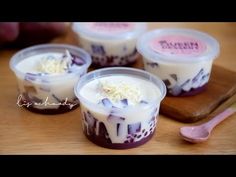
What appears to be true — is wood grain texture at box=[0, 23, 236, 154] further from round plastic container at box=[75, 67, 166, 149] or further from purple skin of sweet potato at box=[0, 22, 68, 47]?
purple skin of sweet potato at box=[0, 22, 68, 47]

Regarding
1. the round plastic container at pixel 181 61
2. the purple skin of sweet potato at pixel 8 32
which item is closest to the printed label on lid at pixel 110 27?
the round plastic container at pixel 181 61

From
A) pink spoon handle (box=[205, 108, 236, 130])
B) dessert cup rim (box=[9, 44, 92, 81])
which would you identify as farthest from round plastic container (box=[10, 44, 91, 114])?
pink spoon handle (box=[205, 108, 236, 130])

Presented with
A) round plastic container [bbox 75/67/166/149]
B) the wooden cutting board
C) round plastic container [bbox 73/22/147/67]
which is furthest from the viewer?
round plastic container [bbox 73/22/147/67]

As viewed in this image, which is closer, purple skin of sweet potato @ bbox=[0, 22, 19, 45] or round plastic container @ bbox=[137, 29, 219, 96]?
round plastic container @ bbox=[137, 29, 219, 96]

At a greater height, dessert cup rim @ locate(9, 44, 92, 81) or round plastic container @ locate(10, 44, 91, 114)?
dessert cup rim @ locate(9, 44, 92, 81)

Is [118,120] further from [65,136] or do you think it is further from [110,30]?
[110,30]

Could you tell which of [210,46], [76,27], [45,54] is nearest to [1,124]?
[45,54]
